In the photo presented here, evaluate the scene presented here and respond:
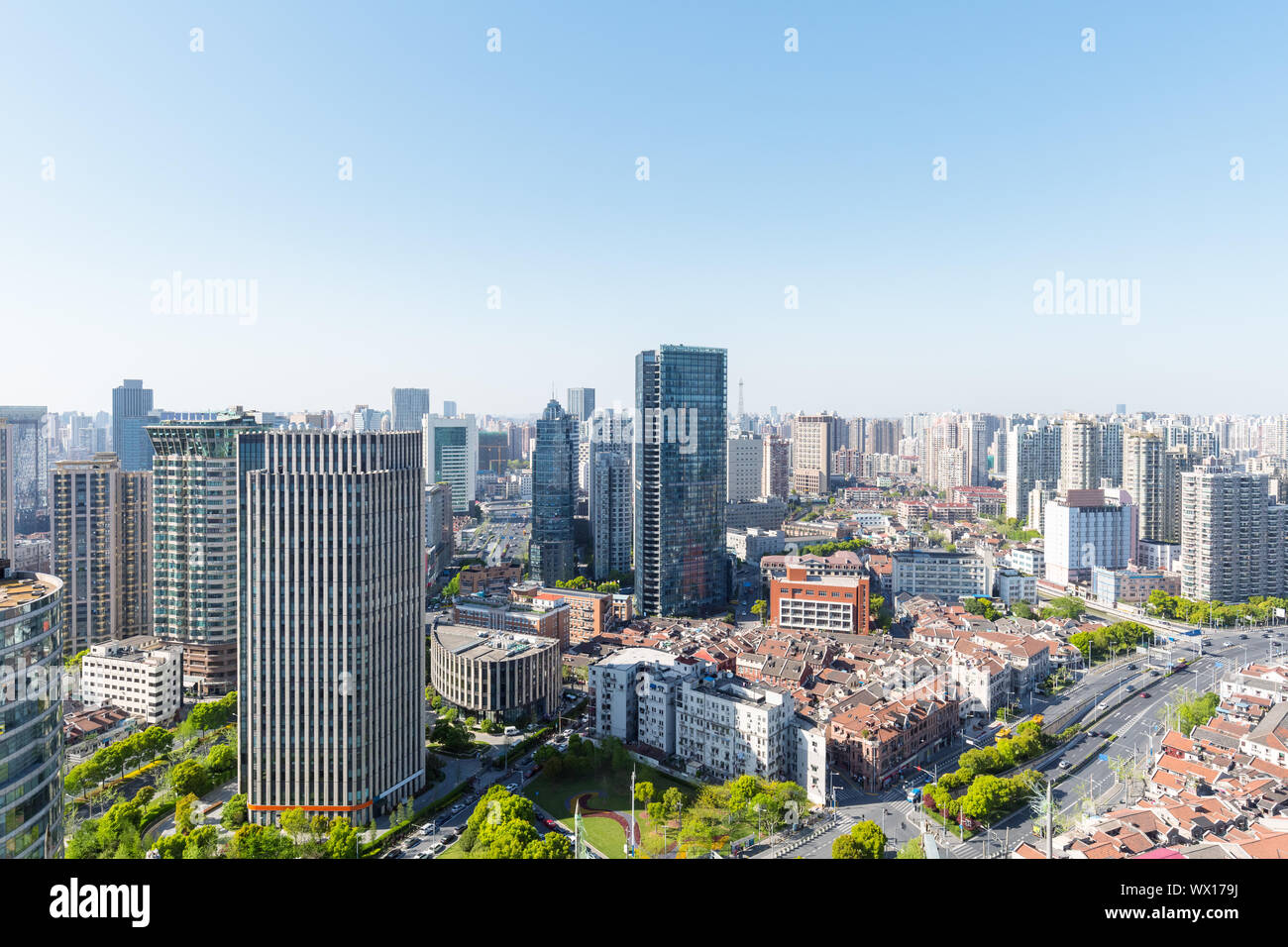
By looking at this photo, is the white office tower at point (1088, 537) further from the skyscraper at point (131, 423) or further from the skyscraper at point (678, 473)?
the skyscraper at point (131, 423)

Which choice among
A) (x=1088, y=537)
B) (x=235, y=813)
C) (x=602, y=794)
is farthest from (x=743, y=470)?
(x=235, y=813)

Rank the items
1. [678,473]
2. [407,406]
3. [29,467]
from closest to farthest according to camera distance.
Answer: [678,473]
[29,467]
[407,406]

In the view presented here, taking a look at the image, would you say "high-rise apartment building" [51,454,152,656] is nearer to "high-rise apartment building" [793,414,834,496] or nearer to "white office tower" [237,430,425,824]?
"white office tower" [237,430,425,824]

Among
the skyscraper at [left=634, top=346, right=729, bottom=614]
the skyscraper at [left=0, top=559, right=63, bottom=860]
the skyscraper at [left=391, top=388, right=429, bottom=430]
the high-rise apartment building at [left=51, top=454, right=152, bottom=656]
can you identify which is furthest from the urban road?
the skyscraper at [left=391, top=388, right=429, bottom=430]

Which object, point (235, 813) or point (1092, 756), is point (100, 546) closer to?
point (235, 813)

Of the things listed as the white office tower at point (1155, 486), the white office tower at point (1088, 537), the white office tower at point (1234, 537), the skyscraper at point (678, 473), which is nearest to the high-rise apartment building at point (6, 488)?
the skyscraper at point (678, 473)

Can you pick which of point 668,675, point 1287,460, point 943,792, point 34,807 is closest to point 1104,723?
point 943,792
